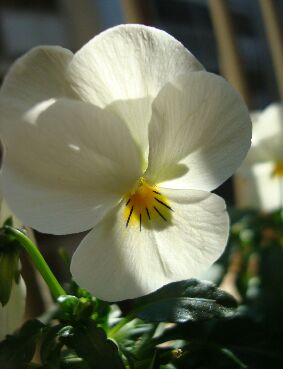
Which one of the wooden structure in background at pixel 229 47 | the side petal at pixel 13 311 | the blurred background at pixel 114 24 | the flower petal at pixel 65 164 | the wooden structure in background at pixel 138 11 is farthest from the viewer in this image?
the blurred background at pixel 114 24

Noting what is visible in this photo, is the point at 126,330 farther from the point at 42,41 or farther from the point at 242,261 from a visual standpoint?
the point at 42,41

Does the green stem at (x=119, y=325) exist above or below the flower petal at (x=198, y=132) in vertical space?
below

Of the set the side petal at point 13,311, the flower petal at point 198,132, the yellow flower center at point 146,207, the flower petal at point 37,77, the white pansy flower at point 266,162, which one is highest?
the flower petal at point 37,77

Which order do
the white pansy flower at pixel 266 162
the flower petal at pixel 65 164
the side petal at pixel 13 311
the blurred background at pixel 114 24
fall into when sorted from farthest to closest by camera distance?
the blurred background at pixel 114 24 < the white pansy flower at pixel 266 162 < the side petal at pixel 13 311 < the flower petal at pixel 65 164

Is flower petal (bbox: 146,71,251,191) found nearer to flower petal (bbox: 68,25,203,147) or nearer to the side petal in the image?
flower petal (bbox: 68,25,203,147)

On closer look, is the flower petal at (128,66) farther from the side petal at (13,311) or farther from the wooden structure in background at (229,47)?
the wooden structure in background at (229,47)

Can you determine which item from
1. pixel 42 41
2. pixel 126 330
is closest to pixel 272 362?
pixel 126 330

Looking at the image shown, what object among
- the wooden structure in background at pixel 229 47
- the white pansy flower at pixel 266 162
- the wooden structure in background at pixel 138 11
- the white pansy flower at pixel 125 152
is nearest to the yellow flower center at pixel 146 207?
the white pansy flower at pixel 125 152

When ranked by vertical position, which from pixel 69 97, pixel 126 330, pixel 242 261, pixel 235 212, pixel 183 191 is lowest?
pixel 242 261
